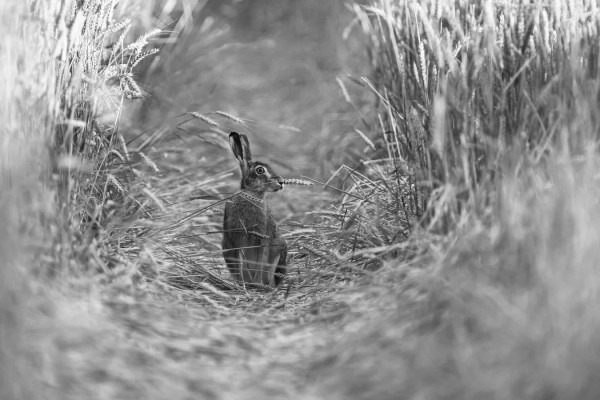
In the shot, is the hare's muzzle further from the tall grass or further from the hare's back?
the tall grass

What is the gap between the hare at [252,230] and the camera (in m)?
5.31

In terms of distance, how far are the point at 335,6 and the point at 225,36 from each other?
1202mm

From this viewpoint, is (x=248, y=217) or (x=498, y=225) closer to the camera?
(x=498, y=225)

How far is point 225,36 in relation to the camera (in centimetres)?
1001

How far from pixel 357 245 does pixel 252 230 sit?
74 centimetres

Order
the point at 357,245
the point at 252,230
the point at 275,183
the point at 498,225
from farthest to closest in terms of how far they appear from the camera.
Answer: the point at 275,183
the point at 252,230
the point at 357,245
the point at 498,225

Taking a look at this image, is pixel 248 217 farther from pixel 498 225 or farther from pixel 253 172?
pixel 498 225

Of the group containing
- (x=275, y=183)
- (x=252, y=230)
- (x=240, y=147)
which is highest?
(x=240, y=147)

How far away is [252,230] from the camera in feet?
18.0

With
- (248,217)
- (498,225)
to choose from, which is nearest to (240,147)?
(248,217)

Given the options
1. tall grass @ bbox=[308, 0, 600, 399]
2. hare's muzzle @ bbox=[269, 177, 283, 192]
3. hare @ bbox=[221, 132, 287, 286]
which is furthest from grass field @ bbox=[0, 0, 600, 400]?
hare's muzzle @ bbox=[269, 177, 283, 192]

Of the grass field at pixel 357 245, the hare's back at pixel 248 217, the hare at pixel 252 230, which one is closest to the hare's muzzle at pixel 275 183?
the hare at pixel 252 230

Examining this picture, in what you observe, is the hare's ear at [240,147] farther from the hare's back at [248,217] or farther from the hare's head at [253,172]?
the hare's back at [248,217]

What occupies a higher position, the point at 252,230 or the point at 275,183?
the point at 275,183
